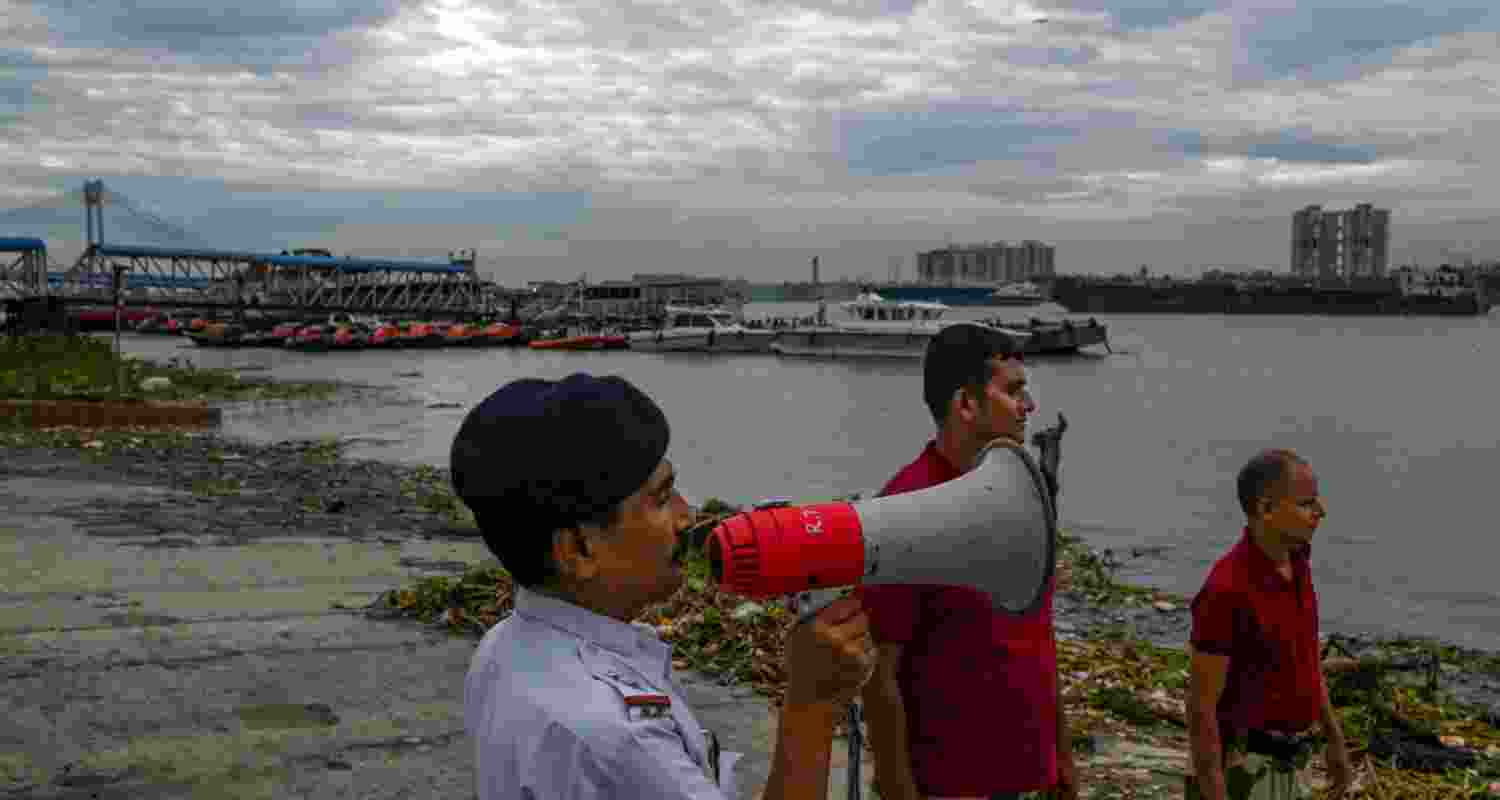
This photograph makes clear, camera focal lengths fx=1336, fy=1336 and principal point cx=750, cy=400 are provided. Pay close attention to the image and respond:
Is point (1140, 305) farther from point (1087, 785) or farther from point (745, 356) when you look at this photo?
point (1087, 785)

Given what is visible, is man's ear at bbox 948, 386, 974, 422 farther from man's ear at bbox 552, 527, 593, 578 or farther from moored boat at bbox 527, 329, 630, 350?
moored boat at bbox 527, 329, 630, 350

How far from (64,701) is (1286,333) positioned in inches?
5385

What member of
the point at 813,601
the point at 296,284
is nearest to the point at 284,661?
the point at 813,601

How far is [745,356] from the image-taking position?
7712 centimetres

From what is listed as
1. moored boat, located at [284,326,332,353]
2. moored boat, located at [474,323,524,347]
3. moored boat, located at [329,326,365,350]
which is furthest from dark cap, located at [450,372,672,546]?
moored boat, located at [474,323,524,347]

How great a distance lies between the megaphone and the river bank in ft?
8.69

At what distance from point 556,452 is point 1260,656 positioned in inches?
95.0

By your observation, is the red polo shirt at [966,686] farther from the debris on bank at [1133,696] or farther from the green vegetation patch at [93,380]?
the green vegetation patch at [93,380]

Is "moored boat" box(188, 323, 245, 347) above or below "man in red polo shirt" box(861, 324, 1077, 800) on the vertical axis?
below

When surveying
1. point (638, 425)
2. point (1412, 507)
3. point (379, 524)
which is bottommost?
point (1412, 507)

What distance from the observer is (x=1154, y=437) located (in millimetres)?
35406

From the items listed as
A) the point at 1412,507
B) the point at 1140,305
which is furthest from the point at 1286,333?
the point at 1412,507

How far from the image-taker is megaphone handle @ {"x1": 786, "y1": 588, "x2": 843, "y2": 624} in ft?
5.54

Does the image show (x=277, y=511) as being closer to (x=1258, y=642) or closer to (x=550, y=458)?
(x=1258, y=642)
